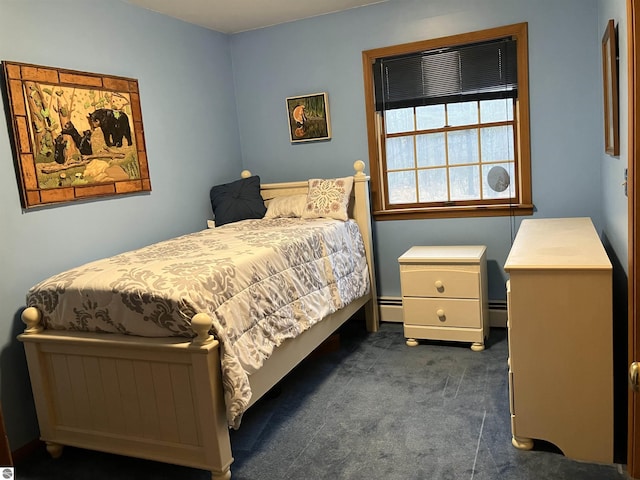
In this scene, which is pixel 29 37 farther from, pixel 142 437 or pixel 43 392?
pixel 142 437

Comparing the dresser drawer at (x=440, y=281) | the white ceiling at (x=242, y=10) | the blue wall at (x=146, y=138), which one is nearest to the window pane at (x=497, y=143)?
the dresser drawer at (x=440, y=281)

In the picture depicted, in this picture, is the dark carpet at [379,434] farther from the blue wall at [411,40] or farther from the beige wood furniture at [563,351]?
the blue wall at [411,40]

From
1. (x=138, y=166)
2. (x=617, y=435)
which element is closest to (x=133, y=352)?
(x=138, y=166)

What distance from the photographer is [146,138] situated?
10.7 feet

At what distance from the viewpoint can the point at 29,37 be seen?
2.56 metres

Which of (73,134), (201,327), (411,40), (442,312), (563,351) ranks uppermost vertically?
(411,40)

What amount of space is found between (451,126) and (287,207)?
4.15 feet

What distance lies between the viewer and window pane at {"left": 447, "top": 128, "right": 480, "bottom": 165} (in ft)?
11.9

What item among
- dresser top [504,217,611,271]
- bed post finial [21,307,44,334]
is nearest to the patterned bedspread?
bed post finial [21,307,44,334]

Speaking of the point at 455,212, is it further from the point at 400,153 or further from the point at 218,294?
the point at 218,294

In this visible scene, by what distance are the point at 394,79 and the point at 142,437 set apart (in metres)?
2.77

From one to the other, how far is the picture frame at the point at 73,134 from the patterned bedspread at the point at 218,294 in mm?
477

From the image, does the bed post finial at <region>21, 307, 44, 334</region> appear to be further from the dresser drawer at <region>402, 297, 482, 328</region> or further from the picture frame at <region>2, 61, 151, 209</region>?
the dresser drawer at <region>402, 297, 482, 328</region>

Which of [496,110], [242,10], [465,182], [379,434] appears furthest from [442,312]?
[242,10]
